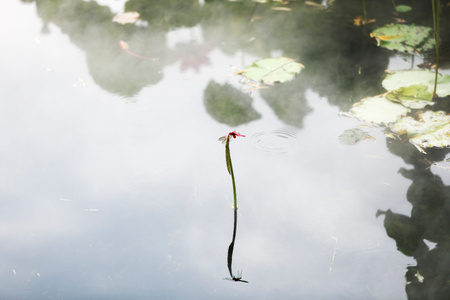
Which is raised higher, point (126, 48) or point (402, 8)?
point (402, 8)

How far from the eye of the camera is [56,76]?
6.70 ft

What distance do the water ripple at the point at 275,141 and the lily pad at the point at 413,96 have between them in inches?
20.1

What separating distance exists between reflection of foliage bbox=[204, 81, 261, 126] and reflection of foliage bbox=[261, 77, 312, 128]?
0.32 ft

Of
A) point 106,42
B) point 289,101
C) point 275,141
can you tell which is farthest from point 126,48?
point 275,141

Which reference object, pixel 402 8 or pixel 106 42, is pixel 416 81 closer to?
pixel 402 8

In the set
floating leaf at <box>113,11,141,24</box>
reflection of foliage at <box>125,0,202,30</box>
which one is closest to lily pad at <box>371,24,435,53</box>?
reflection of foliage at <box>125,0,202,30</box>

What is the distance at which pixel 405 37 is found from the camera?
217cm

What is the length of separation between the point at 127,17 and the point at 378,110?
5.28 feet

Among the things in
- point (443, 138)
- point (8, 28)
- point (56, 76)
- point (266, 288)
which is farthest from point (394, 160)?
point (8, 28)

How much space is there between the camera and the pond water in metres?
1.18

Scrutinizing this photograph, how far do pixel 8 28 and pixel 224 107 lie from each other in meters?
1.55

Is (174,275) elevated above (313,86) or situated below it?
below

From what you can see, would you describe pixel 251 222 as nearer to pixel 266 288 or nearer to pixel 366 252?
pixel 266 288

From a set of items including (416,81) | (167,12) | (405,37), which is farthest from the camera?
Result: (167,12)
